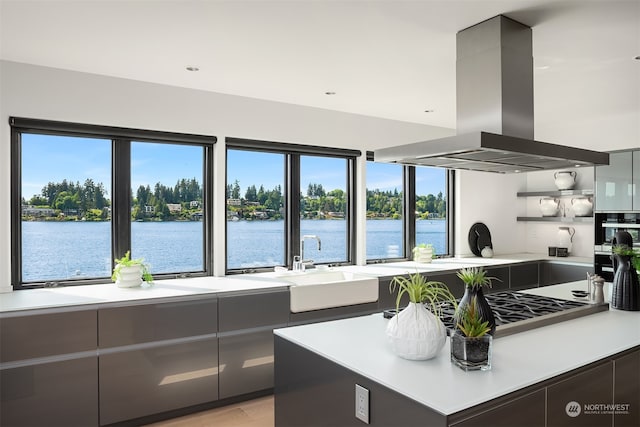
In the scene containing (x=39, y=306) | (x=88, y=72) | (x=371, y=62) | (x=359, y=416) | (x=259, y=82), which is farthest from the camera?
(x=259, y=82)

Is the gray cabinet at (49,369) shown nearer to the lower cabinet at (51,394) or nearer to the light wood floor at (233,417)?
the lower cabinet at (51,394)

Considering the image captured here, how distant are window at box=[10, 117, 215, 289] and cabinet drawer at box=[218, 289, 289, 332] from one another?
0.76 meters

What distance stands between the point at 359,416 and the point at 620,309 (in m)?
2.06

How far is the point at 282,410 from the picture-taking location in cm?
220

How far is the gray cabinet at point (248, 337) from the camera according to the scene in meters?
3.38

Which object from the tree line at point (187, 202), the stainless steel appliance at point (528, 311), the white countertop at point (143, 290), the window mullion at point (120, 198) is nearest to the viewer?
the stainless steel appliance at point (528, 311)

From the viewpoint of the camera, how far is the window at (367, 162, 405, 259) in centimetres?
508

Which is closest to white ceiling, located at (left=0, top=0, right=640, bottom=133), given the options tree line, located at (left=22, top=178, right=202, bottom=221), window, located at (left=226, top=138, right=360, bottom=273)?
window, located at (left=226, top=138, right=360, bottom=273)

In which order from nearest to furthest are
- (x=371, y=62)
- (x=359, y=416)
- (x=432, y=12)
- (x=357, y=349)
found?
(x=359, y=416)
(x=357, y=349)
(x=432, y=12)
(x=371, y=62)

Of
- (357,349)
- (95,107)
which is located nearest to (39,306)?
(95,107)

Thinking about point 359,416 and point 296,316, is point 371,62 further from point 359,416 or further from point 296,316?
point 359,416

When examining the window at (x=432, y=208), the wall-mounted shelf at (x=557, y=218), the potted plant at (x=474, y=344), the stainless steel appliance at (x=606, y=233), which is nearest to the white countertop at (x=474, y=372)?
the potted plant at (x=474, y=344)

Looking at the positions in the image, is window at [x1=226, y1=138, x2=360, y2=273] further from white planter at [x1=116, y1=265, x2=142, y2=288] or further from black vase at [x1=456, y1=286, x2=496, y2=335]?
black vase at [x1=456, y1=286, x2=496, y2=335]

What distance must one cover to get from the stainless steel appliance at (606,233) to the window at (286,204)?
9.08 ft
